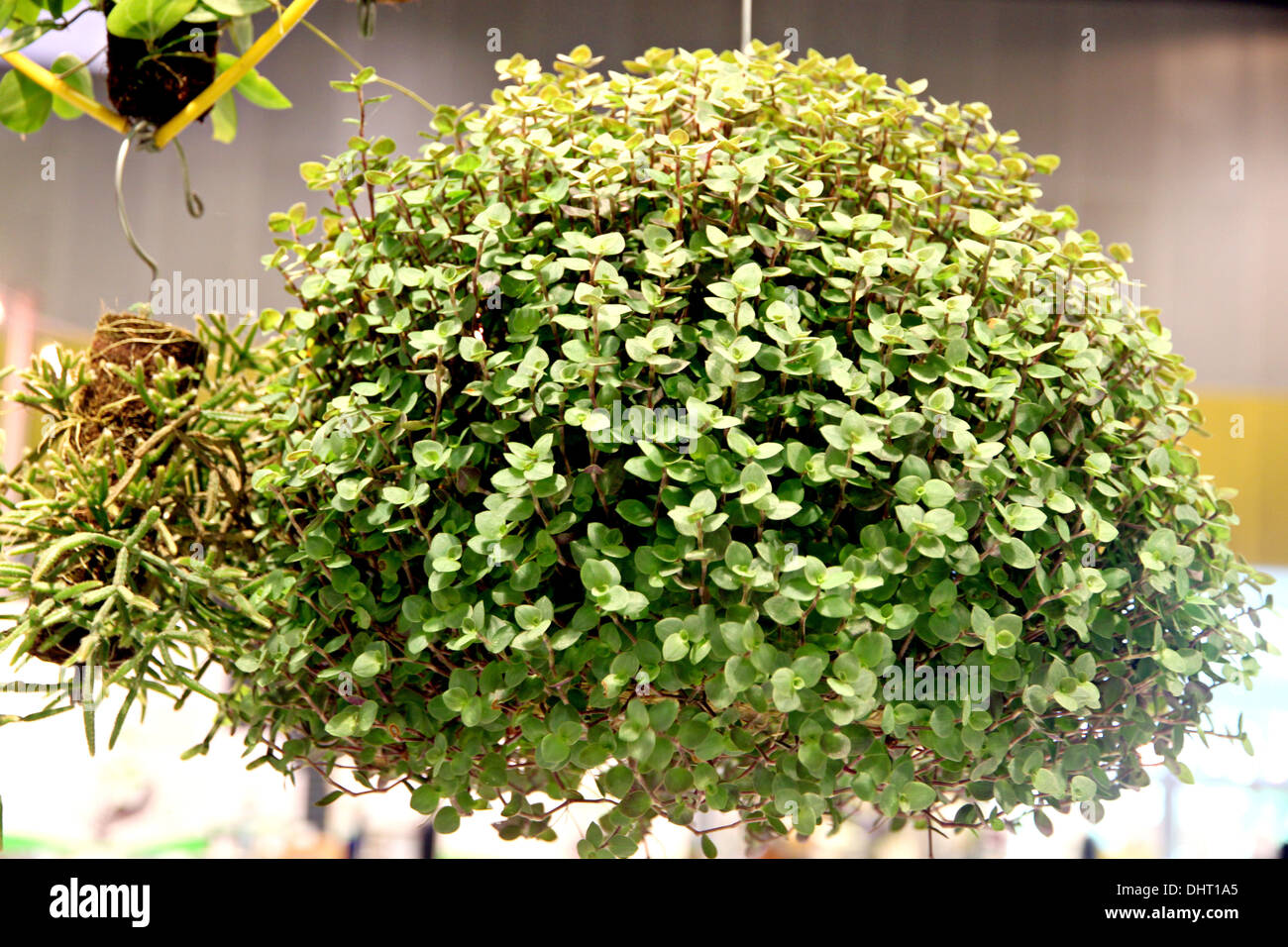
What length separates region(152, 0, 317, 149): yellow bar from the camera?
2.27ft

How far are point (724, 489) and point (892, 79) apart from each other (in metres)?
1.06

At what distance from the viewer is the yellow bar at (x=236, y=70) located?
69cm

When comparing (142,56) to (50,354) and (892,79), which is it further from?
(892,79)

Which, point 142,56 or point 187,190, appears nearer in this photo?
point 142,56

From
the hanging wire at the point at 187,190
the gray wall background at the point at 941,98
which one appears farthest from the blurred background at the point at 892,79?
the hanging wire at the point at 187,190

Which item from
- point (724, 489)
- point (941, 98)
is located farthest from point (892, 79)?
point (724, 489)

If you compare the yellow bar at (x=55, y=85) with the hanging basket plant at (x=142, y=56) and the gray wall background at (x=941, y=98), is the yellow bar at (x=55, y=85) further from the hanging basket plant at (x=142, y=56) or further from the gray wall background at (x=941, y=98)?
the gray wall background at (x=941, y=98)

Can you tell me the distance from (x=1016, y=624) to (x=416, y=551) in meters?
0.35

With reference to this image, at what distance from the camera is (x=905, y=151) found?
0.68m

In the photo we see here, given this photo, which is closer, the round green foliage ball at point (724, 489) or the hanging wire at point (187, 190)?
the round green foliage ball at point (724, 489)

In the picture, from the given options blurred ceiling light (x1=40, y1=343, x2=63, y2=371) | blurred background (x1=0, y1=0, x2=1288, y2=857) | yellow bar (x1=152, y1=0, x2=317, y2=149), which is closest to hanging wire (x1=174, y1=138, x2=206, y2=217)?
yellow bar (x1=152, y1=0, x2=317, y2=149)

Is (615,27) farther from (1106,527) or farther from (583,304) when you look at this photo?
(1106,527)

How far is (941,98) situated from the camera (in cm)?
143

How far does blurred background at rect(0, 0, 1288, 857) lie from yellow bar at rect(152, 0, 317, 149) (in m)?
0.53
